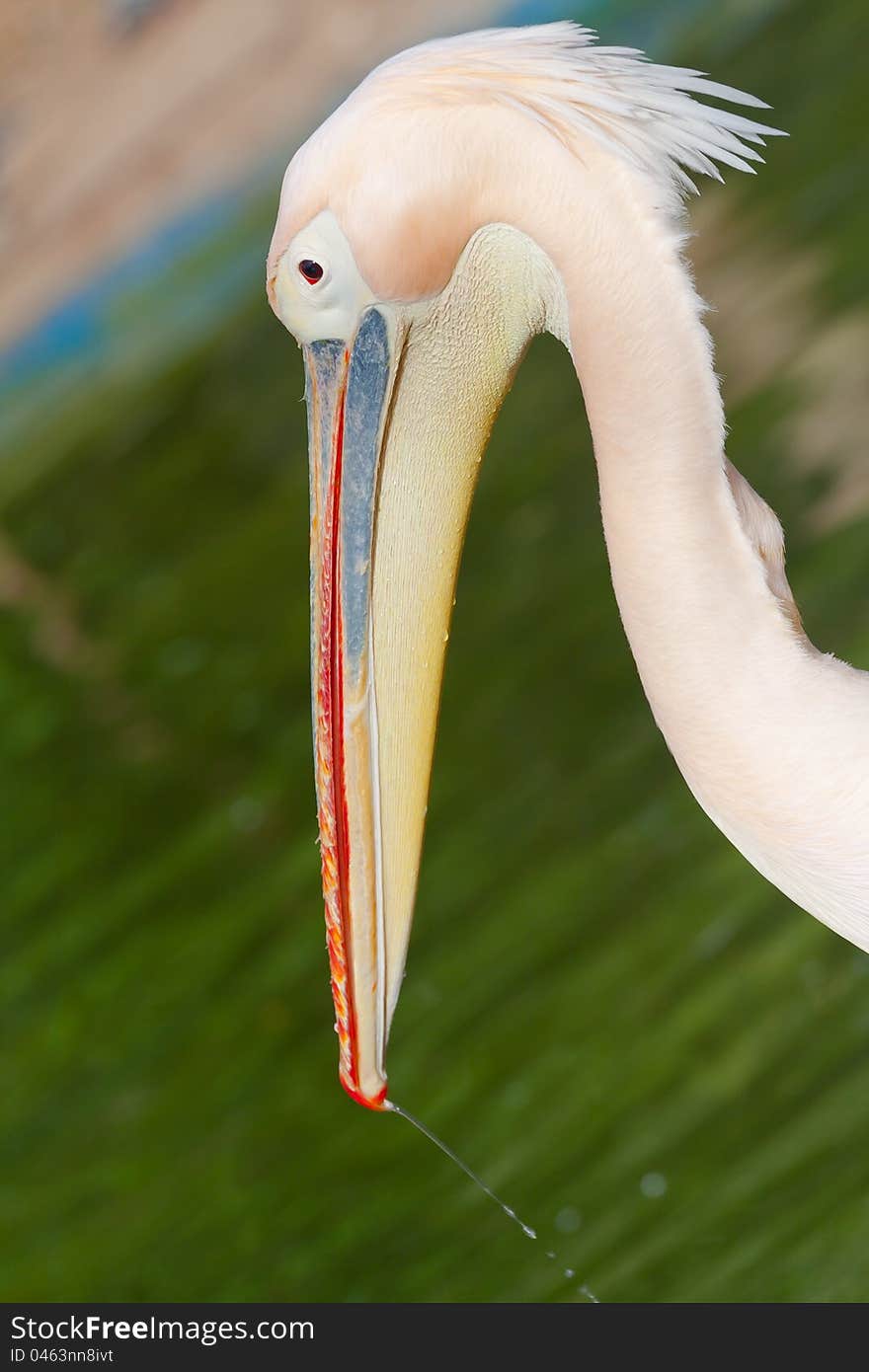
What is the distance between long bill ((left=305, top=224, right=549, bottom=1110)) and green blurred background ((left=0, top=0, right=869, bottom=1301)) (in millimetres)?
1253

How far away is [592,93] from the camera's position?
92 cm

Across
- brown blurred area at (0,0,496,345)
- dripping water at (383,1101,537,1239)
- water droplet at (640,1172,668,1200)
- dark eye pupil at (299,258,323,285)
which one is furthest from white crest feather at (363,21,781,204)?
water droplet at (640,1172,668,1200)

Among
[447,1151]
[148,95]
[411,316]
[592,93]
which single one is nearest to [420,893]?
[447,1151]

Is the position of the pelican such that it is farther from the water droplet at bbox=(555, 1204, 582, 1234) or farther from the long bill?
the water droplet at bbox=(555, 1204, 582, 1234)

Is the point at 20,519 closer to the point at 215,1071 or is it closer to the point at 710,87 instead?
the point at 215,1071

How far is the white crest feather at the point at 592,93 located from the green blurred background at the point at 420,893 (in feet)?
4.43

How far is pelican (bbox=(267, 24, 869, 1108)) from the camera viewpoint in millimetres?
930

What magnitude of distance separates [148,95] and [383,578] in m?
1.44

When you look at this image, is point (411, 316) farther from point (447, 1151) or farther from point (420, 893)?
point (420, 893)

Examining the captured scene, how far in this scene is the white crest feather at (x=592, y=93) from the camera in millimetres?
918

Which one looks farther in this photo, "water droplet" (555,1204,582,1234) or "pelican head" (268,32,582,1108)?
"water droplet" (555,1204,582,1234)

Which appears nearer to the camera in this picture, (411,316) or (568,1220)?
(411,316)

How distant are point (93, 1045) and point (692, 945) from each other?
1020mm
